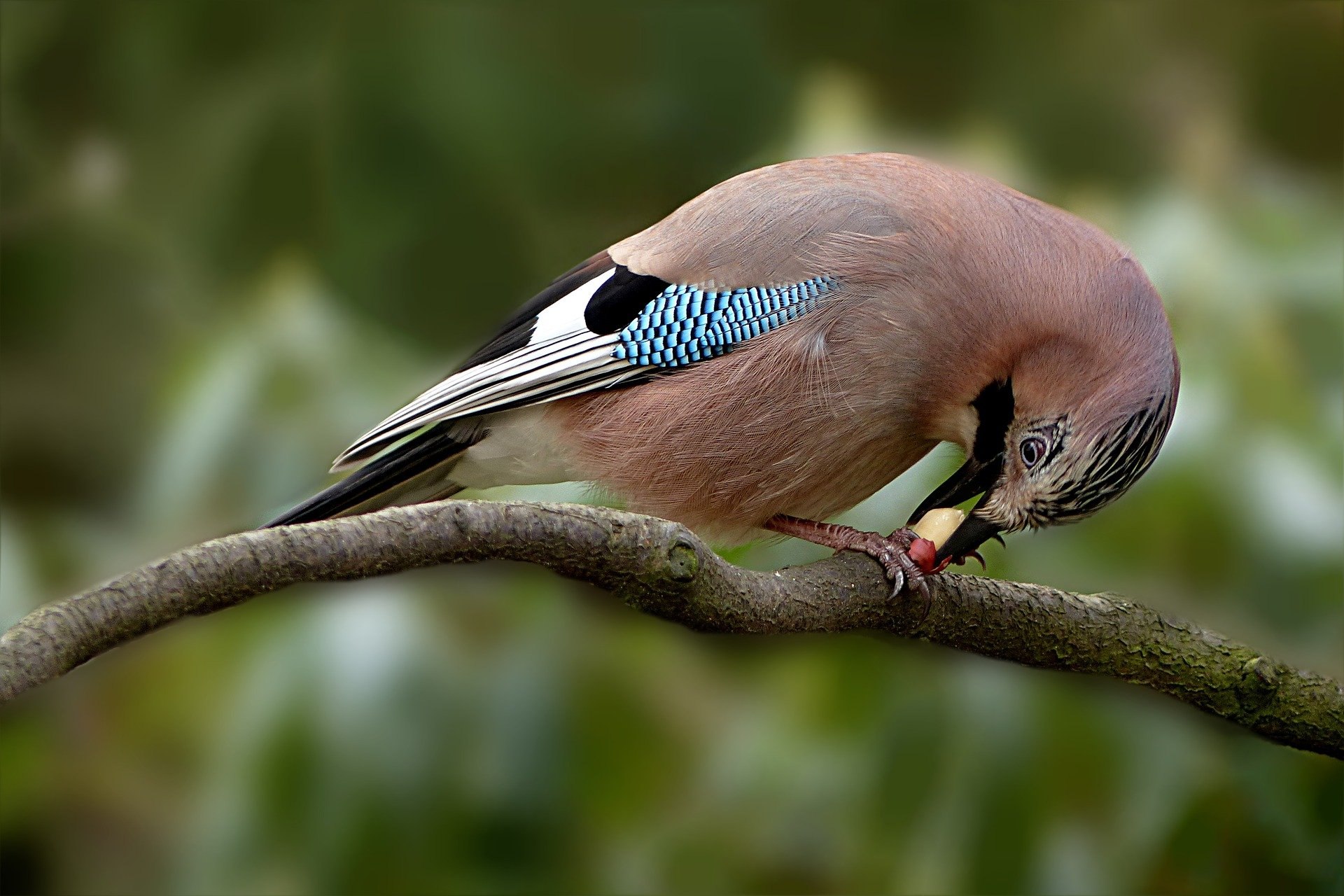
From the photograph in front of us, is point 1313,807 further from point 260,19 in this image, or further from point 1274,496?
point 260,19

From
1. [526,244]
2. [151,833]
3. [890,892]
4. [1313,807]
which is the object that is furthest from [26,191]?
[1313,807]

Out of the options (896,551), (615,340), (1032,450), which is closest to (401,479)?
(615,340)

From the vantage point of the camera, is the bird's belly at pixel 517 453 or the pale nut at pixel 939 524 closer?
the pale nut at pixel 939 524

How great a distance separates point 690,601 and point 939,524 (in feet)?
2.22

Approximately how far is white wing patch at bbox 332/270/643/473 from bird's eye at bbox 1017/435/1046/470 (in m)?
0.60

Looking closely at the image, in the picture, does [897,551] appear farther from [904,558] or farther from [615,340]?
[615,340]

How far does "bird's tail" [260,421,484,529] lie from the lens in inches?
82.3

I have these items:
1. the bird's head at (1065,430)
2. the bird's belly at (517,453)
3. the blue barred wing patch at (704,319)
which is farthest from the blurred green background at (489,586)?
the blue barred wing patch at (704,319)

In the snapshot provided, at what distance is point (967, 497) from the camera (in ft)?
6.87

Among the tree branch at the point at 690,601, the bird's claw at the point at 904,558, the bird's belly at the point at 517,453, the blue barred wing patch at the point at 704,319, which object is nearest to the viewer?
the tree branch at the point at 690,601

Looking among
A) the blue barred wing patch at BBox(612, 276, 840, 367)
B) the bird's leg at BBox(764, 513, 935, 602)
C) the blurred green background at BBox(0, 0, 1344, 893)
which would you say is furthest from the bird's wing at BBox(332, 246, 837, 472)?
the bird's leg at BBox(764, 513, 935, 602)

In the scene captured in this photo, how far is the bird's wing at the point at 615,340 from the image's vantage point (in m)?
2.12

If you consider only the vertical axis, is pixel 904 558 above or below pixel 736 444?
below

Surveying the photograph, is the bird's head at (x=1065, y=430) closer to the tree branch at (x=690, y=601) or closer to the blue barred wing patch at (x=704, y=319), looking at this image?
the tree branch at (x=690, y=601)
